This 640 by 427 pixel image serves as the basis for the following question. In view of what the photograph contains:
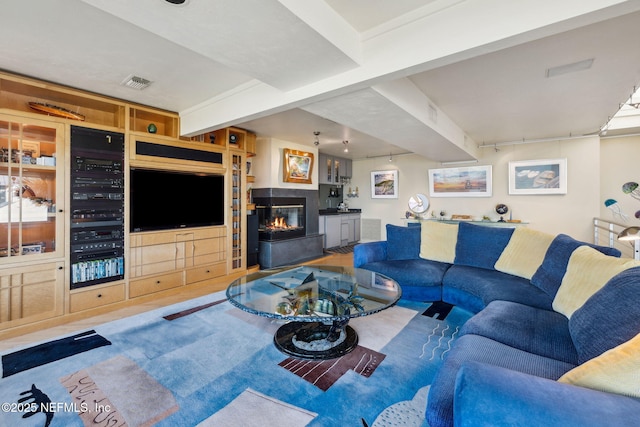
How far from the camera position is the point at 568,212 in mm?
5289

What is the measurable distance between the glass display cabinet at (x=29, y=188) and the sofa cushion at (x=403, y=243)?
3.75 metres

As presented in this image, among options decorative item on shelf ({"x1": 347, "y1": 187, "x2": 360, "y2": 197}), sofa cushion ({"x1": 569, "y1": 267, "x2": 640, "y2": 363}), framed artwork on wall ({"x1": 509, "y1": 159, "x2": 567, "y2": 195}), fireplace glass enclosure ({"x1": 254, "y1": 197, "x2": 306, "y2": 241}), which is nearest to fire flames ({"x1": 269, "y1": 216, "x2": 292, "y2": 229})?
fireplace glass enclosure ({"x1": 254, "y1": 197, "x2": 306, "y2": 241})

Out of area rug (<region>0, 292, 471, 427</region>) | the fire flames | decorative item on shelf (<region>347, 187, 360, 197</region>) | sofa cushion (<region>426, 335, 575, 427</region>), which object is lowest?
area rug (<region>0, 292, 471, 427</region>)

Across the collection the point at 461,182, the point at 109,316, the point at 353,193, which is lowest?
the point at 109,316

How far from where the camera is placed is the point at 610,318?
1263 millimetres

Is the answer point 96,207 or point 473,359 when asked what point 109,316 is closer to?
point 96,207

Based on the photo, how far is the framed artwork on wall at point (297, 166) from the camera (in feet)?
18.0

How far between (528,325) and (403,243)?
199 centimetres

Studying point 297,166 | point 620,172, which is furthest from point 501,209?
point 297,166

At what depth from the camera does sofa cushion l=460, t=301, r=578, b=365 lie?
149 centimetres

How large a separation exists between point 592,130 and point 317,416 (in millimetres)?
6255

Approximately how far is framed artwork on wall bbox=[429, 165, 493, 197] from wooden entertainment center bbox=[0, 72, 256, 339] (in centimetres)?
516

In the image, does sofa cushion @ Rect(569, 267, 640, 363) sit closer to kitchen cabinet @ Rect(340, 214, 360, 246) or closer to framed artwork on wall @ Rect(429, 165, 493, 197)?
framed artwork on wall @ Rect(429, 165, 493, 197)

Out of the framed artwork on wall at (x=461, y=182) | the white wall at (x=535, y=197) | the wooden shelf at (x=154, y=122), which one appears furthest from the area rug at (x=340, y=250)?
the wooden shelf at (x=154, y=122)
